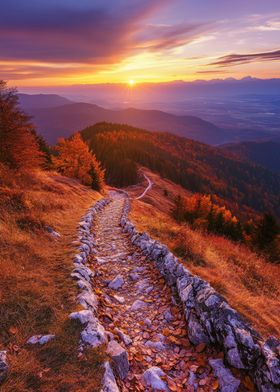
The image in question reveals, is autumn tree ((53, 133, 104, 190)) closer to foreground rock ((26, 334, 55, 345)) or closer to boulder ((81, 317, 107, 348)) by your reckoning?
boulder ((81, 317, 107, 348))

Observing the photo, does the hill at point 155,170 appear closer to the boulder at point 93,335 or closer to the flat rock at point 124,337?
the flat rock at point 124,337

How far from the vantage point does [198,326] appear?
22.7 ft

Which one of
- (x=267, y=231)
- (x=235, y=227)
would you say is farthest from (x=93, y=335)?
(x=235, y=227)

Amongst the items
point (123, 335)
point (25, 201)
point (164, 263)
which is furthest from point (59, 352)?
point (25, 201)

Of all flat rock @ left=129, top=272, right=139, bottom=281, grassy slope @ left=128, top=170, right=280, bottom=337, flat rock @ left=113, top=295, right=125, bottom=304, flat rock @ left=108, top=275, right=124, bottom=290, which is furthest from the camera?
flat rock @ left=129, top=272, right=139, bottom=281

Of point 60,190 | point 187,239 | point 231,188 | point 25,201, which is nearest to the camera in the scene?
point 187,239

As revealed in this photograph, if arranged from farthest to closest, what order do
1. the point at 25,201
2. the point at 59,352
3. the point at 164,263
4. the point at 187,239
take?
1. the point at 25,201
2. the point at 187,239
3. the point at 164,263
4. the point at 59,352

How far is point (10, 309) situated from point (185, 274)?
5257 mm

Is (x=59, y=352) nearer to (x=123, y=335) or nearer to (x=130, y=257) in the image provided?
(x=123, y=335)

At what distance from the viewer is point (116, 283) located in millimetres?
9703

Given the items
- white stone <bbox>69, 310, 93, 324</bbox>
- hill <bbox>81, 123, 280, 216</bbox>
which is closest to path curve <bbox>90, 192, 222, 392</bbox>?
white stone <bbox>69, 310, 93, 324</bbox>

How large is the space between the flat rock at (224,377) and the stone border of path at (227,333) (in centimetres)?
19

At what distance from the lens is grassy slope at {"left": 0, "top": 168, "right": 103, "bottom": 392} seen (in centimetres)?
497

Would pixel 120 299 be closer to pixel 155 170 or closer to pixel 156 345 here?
pixel 156 345
